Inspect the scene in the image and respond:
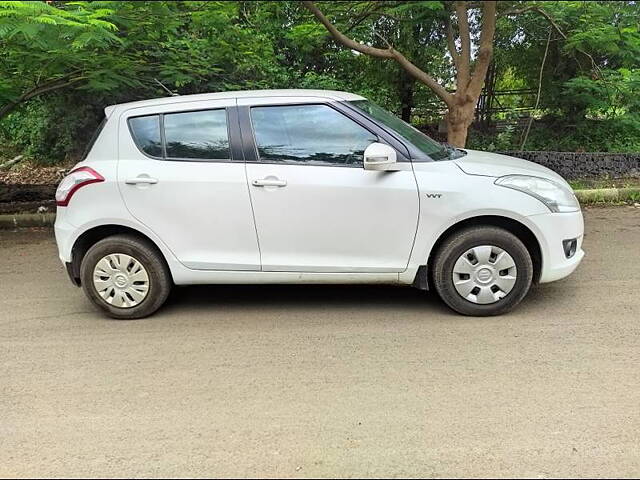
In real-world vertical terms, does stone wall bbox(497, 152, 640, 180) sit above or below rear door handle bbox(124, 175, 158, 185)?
below

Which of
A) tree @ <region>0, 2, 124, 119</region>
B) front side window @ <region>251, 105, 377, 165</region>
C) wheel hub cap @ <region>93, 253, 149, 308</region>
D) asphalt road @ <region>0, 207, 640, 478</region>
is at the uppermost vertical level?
tree @ <region>0, 2, 124, 119</region>

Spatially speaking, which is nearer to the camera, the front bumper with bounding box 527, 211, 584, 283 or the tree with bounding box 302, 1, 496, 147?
the front bumper with bounding box 527, 211, 584, 283

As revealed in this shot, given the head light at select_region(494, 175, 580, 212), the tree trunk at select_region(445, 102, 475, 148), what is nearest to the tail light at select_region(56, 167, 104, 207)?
the head light at select_region(494, 175, 580, 212)

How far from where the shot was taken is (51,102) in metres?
12.0

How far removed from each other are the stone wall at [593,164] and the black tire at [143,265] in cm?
791

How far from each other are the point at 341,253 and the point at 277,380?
1.23 m

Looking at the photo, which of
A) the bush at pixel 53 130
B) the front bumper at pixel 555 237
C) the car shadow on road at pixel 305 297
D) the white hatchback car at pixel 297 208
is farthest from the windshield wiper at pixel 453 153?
the bush at pixel 53 130

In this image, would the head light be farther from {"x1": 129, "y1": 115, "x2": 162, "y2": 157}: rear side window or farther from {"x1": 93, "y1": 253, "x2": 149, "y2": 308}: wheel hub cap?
{"x1": 93, "y1": 253, "x2": 149, "y2": 308}: wheel hub cap

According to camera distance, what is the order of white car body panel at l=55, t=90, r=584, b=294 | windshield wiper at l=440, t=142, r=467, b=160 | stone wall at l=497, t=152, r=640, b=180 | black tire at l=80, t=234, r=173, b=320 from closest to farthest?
white car body panel at l=55, t=90, r=584, b=294, black tire at l=80, t=234, r=173, b=320, windshield wiper at l=440, t=142, r=467, b=160, stone wall at l=497, t=152, r=640, b=180

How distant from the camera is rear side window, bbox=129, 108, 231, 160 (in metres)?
4.56

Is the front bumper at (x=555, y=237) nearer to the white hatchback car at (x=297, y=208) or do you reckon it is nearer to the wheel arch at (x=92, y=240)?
the white hatchback car at (x=297, y=208)

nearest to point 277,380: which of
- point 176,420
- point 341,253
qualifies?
point 176,420

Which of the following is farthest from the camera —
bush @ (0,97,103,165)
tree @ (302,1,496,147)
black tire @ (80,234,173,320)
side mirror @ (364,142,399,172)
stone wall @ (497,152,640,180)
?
bush @ (0,97,103,165)

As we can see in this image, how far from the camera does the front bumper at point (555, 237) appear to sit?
173 inches
